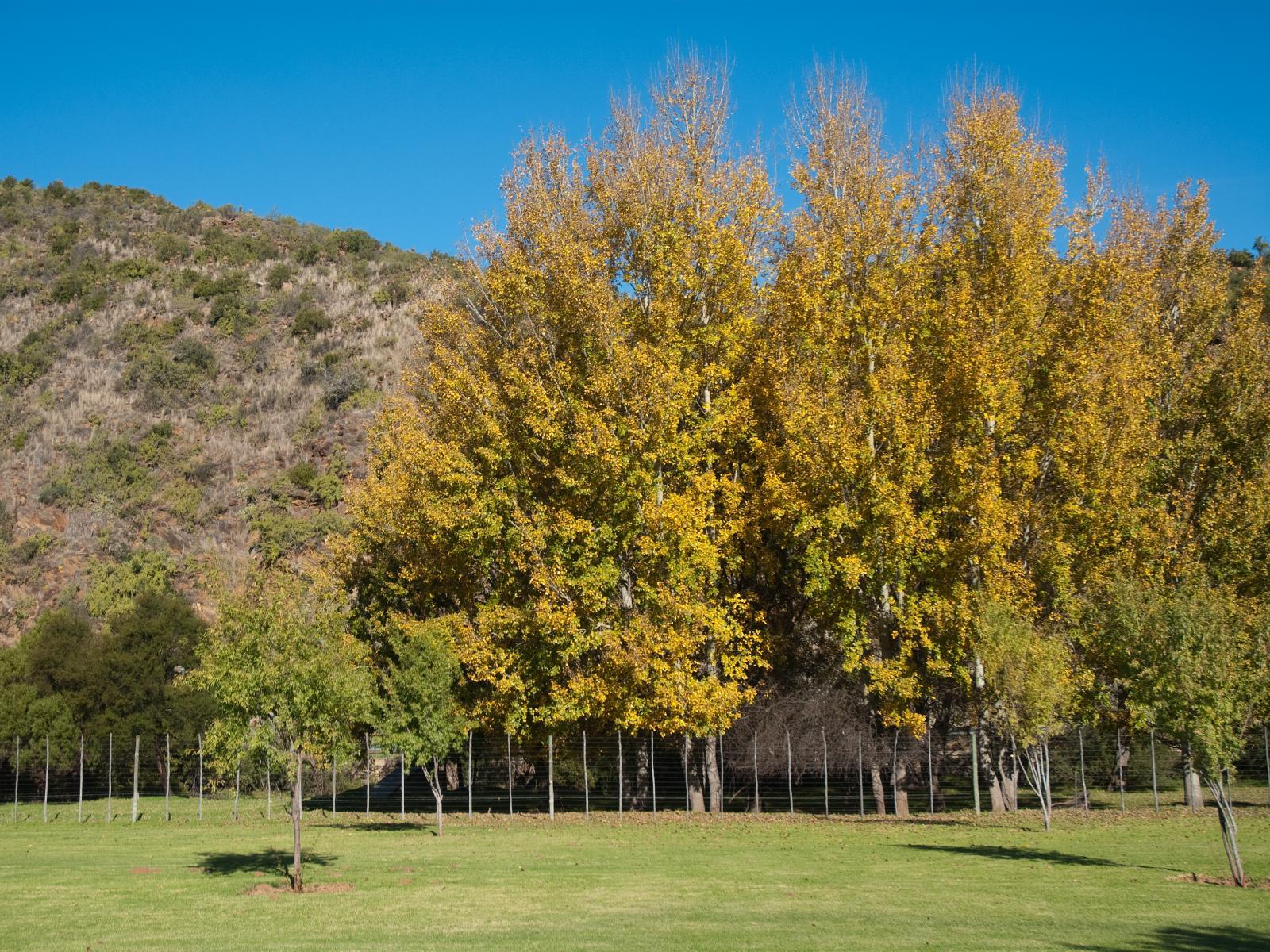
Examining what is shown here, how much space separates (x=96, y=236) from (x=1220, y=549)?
84.6 m

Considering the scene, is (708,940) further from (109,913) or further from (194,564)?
(194,564)

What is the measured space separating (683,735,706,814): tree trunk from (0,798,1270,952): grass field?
2.63 m

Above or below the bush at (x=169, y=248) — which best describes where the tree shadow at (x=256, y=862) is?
below

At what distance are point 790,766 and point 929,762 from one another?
3500mm

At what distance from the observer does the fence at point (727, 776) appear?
3088 cm

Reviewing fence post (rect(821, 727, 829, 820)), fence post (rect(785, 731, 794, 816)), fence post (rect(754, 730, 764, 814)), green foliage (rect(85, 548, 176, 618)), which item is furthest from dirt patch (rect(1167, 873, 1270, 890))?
green foliage (rect(85, 548, 176, 618))

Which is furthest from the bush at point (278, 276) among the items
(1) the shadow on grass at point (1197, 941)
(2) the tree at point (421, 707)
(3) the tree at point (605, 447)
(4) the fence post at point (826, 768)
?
(1) the shadow on grass at point (1197, 941)

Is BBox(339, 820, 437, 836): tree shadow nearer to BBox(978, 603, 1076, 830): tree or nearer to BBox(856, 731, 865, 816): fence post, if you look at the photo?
BBox(856, 731, 865, 816): fence post

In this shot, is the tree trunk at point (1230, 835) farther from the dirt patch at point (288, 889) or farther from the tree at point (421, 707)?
the tree at point (421, 707)

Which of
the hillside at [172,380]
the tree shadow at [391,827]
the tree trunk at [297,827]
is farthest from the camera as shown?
the hillside at [172,380]

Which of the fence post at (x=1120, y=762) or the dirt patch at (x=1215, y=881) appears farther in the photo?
the fence post at (x=1120, y=762)

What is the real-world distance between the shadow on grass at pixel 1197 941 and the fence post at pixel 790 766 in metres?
17.0

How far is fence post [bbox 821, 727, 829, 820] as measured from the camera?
97.1ft

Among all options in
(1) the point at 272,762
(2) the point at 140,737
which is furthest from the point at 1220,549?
(2) the point at 140,737
